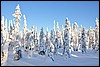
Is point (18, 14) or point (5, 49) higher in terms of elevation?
point (18, 14)

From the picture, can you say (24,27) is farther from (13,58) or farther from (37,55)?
(13,58)

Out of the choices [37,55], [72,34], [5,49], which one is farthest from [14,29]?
[72,34]

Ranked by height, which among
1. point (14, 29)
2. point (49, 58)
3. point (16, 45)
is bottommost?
point (49, 58)

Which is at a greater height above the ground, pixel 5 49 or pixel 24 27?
pixel 24 27

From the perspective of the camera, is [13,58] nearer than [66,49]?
Yes

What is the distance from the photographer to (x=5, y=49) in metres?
32.0

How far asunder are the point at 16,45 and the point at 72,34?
5738 cm

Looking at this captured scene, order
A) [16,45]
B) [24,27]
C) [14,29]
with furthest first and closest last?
[24,27] → [14,29] → [16,45]

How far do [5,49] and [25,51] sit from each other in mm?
25471

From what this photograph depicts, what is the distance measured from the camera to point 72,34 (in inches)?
3777

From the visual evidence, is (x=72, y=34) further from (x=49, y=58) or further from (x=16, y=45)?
(x=16, y=45)

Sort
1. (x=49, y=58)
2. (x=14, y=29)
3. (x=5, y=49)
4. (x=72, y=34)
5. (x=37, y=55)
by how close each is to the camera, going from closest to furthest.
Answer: (x=5, y=49)
(x=14, y=29)
(x=49, y=58)
(x=37, y=55)
(x=72, y=34)

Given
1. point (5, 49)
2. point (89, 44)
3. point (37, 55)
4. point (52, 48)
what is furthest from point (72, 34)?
point (5, 49)

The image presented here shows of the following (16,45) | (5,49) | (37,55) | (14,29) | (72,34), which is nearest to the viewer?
(5,49)
